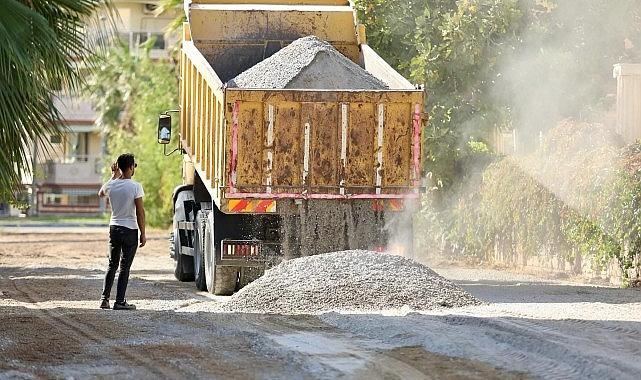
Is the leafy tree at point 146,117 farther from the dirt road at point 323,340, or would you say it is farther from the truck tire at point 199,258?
the dirt road at point 323,340

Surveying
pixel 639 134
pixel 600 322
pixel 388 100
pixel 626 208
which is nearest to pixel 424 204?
pixel 639 134

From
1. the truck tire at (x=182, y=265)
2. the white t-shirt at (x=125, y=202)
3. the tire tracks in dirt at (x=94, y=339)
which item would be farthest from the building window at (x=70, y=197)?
the white t-shirt at (x=125, y=202)

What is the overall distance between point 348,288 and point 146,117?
30921 mm

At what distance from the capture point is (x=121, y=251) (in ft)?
50.8

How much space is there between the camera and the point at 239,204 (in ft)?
55.8

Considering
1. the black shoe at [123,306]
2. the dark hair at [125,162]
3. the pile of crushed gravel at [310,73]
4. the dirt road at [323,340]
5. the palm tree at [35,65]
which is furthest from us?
the pile of crushed gravel at [310,73]

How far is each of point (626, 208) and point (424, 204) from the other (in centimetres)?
837

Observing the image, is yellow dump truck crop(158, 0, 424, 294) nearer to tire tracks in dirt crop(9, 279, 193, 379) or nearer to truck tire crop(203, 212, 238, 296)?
truck tire crop(203, 212, 238, 296)

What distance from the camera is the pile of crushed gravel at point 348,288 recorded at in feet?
48.6

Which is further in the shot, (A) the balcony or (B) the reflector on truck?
(A) the balcony

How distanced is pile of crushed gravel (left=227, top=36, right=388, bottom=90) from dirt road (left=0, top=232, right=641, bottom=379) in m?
2.88

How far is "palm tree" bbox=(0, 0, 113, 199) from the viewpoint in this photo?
12.9 m

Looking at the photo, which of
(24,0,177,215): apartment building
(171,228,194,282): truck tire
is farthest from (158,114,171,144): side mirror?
(24,0,177,215): apartment building

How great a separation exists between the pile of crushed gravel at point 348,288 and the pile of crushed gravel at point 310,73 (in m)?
2.62
